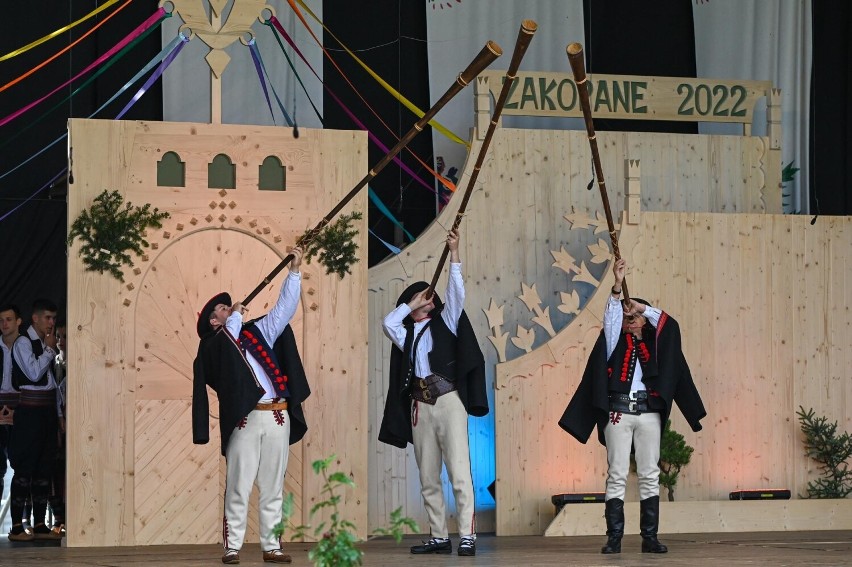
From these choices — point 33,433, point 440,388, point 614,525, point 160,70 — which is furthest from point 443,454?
point 160,70

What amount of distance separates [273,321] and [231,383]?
45 cm

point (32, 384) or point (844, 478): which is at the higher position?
point (32, 384)

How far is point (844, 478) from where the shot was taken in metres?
9.51

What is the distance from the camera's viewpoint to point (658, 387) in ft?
23.9

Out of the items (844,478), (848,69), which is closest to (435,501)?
(844,478)

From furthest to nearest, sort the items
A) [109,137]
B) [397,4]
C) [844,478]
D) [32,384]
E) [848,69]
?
1. [848,69]
2. [397,4]
3. [844,478]
4. [32,384]
5. [109,137]

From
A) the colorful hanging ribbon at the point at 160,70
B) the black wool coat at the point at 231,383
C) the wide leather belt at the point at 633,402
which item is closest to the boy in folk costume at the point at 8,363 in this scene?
the colorful hanging ribbon at the point at 160,70

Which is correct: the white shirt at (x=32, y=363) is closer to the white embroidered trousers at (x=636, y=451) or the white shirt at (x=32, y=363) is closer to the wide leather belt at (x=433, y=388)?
the wide leather belt at (x=433, y=388)

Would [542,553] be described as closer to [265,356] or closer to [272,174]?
[265,356]

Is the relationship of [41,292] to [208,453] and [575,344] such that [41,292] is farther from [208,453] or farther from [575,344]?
[575,344]

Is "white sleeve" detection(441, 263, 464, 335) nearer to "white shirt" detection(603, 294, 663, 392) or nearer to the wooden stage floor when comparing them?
"white shirt" detection(603, 294, 663, 392)

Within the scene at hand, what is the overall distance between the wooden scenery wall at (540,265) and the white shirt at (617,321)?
5.25 ft

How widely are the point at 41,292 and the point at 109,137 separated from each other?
7.72 feet

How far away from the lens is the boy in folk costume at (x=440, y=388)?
724cm
